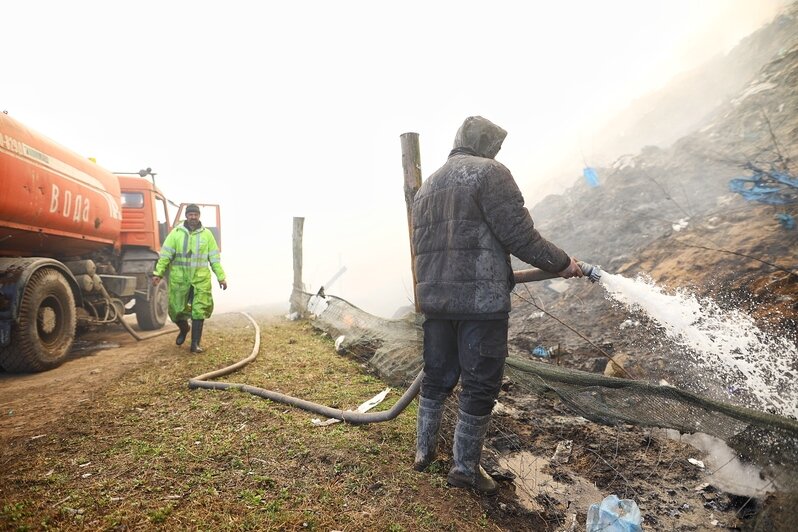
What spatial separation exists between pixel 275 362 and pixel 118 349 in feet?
10.3

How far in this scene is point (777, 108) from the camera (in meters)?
11.3

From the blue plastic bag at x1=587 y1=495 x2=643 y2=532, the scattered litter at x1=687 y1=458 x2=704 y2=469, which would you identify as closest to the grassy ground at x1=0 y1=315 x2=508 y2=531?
the blue plastic bag at x1=587 y1=495 x2=643 y2=532

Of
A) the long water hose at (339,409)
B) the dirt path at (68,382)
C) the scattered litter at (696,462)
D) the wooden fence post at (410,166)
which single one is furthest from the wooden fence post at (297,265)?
the scattered litter at (696,462)

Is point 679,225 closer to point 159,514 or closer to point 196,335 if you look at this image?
point 196,335

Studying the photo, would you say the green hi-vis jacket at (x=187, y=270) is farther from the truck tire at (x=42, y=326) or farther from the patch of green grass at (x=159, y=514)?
the patch of green grass at (x=159, y=514)

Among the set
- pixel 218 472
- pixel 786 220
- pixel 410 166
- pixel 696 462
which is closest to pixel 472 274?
pixel 410 166

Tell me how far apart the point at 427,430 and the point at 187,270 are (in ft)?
14.4

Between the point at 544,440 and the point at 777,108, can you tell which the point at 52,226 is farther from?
the point at 777,108

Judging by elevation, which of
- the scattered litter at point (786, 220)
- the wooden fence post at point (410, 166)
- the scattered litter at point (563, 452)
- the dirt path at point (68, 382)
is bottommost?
the scattered litter at point (563, 452)

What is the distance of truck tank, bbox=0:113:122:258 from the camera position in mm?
4633

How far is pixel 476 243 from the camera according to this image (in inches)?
86.6

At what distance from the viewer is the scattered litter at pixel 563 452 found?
2850mm

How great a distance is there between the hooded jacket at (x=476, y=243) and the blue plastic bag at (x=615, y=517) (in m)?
1.06

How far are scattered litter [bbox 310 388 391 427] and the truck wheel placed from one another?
6967 millimetres
